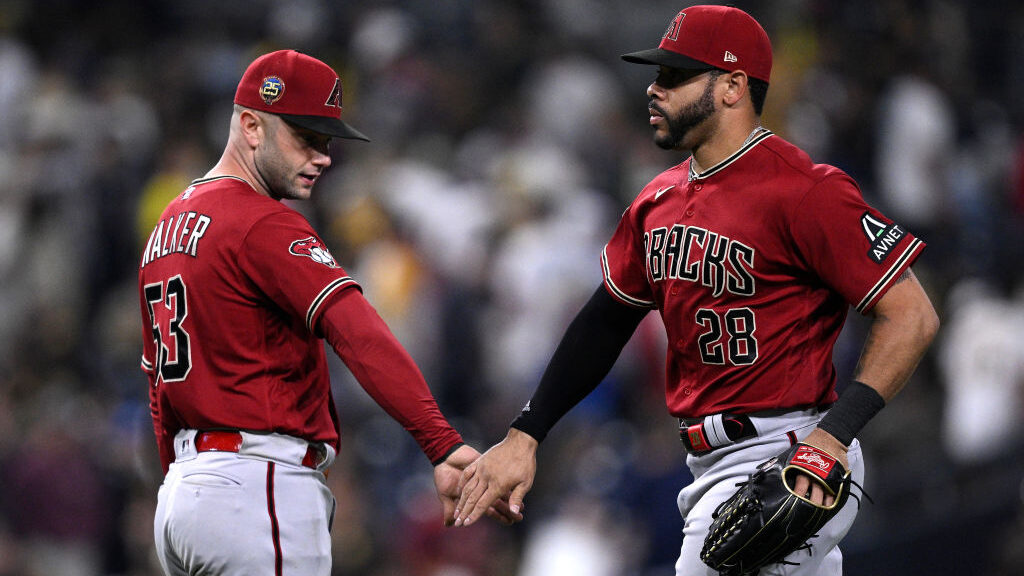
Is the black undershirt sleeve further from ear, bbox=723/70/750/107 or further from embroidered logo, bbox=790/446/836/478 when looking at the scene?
embroidered logo, bbox=790/446/836/478

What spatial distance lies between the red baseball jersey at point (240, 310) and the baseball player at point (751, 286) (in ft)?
2.18

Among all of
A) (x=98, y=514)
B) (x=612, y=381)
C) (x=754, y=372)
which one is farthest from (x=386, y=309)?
(x=754, y=372)

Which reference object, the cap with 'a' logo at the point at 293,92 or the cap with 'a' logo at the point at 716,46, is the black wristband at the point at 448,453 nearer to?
the cap with 'a' logo at the point at 293,92

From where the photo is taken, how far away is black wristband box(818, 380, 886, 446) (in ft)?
13.2

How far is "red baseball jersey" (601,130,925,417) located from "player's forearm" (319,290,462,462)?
31.9 inches

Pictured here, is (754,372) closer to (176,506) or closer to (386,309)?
(176,506)

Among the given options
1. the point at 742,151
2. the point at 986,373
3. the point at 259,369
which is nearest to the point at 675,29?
the point at 742,151

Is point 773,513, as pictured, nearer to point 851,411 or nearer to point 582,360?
point 851,411

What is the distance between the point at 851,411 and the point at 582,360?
1.09 metres

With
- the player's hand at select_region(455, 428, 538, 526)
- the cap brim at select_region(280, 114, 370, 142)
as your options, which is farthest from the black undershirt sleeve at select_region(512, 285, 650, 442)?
the cap brim at select_region(280, 114, 370, 142)

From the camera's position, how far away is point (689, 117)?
14.6 ft

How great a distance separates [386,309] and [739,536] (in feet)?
19.8

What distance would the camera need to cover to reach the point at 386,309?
9875mm

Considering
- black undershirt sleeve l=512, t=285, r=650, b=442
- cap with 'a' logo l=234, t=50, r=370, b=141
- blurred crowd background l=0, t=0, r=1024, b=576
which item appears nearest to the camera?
cap with 'a' logo l=234, t=50, r=370, b=141
